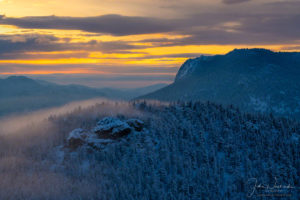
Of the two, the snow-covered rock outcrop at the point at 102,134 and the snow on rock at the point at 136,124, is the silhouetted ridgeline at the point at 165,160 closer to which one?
the snow on rock at the point at 136,124

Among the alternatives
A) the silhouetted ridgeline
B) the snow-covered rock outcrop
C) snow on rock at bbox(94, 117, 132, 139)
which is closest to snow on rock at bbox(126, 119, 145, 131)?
the snow-covered rock outcrop

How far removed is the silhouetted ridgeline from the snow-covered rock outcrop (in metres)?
3.66

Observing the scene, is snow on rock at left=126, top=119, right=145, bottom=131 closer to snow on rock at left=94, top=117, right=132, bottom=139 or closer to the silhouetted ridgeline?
snow on rock at left=94, top=117, right=132, bottom=139

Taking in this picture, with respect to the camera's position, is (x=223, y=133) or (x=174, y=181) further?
(x=223, y=133)

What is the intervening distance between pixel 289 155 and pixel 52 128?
418ft

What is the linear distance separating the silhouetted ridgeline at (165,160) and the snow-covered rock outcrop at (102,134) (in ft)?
12.0

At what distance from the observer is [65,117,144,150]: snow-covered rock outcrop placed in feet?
435

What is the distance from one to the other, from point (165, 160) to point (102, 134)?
35972 mm

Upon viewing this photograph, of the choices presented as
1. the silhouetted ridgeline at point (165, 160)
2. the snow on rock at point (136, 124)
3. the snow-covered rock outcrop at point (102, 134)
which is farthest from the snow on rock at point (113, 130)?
the silhouetted ridgeline at point (165, 160)

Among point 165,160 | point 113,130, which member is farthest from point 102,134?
point 165,160

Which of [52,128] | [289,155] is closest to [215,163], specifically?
[289,155]

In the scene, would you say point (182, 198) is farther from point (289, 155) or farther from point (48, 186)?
point (289, 155)

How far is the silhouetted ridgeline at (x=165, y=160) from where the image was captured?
108625 millimetres

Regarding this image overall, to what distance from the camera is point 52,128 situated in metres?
158
